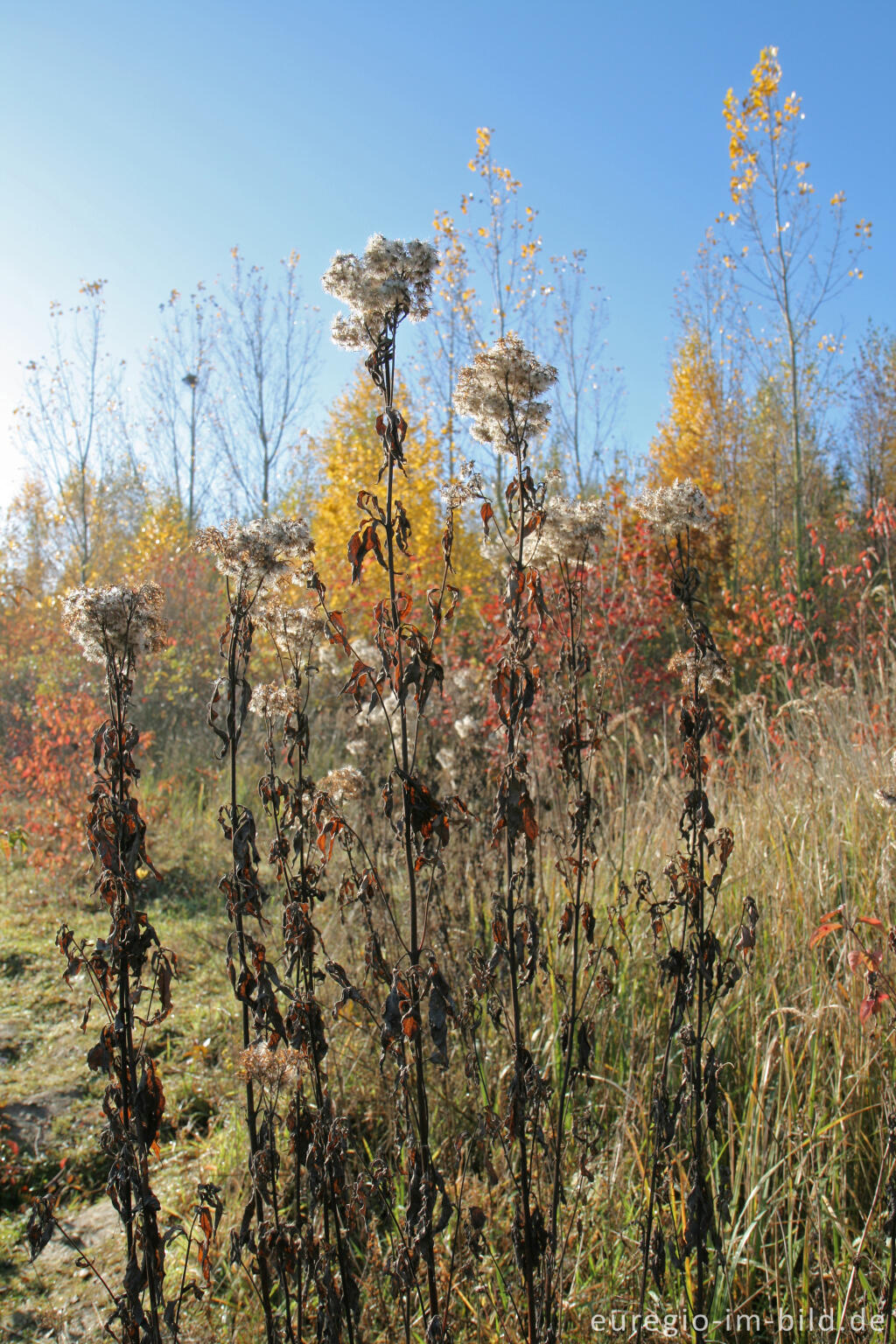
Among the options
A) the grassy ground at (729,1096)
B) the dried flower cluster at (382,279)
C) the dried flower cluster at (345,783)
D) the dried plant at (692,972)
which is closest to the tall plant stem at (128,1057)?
the grassy ground at (729,1096)

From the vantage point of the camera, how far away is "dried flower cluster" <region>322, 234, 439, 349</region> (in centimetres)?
151

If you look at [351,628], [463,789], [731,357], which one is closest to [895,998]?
[463,789]

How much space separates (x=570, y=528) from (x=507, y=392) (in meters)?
0.45

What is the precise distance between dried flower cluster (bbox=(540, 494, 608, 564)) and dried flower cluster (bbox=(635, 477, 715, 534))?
0.14 meters

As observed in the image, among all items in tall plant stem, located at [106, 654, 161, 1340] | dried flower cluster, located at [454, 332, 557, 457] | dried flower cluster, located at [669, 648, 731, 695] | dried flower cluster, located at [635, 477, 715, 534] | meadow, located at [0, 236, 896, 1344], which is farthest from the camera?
dried flower cluster, located at [635, 477, 715, 534]

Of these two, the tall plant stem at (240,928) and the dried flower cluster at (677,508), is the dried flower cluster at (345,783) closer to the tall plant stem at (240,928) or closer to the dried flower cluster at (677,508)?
the tall plant stem at (240,928)

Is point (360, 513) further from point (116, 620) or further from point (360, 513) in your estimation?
point (116, 620)

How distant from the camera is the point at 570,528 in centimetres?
204

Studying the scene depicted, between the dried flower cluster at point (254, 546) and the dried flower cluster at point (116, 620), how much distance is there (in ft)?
0.59

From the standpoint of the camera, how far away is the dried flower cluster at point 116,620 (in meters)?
1.56

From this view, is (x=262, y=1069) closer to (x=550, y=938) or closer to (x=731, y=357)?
(x=550, y=938)

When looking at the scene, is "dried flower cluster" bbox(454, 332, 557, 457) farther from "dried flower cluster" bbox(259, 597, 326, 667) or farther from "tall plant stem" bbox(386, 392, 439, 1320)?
"dried flower cluster" bbox(259, 597, 326, 667)

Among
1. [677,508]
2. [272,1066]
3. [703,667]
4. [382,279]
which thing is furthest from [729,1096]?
[382,279]

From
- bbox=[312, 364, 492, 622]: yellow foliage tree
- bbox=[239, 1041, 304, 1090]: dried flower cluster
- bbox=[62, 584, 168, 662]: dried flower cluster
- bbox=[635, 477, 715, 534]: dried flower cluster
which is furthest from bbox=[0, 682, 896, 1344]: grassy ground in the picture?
bbox=[312, 364, 492, 622]: yellow foliage tree
